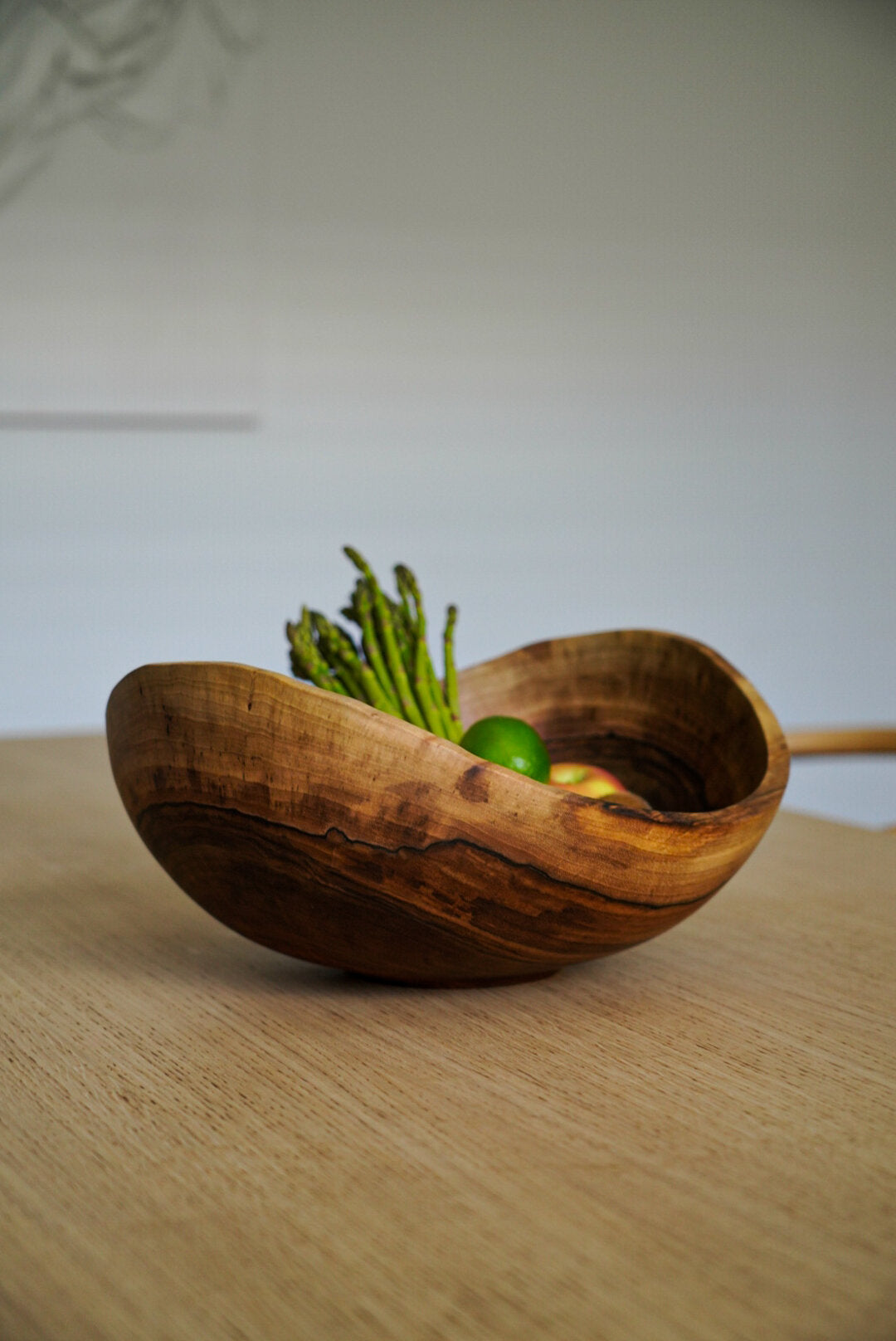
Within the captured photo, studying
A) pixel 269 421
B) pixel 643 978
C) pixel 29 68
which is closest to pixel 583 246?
pixel 269 421

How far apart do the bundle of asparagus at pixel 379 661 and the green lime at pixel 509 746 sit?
0.13 m

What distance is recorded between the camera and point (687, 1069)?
64 cm

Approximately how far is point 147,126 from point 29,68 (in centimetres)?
26

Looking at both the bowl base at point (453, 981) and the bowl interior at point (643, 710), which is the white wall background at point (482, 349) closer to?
the bowl interior at point (643, 710)

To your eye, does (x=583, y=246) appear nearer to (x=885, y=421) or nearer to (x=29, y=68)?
(x=885, y=421)

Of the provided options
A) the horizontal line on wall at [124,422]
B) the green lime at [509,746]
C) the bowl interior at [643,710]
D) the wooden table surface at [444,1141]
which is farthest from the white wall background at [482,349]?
the green lime at [509,746]

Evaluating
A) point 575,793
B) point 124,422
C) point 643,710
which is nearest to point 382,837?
point 575,793

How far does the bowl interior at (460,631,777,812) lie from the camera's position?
867 millimetres

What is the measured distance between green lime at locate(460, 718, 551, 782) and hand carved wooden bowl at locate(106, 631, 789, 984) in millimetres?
112

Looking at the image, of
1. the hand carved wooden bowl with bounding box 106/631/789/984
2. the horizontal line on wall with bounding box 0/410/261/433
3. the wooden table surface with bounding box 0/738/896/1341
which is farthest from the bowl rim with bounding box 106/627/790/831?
the horizontal line on wall with bounding box 0/410/261/433

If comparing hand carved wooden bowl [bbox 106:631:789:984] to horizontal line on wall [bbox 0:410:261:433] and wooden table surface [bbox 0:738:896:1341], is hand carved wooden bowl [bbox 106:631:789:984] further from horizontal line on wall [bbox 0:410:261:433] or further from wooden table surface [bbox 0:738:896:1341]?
horizontal line on wall [bbox 0:410:261:433]

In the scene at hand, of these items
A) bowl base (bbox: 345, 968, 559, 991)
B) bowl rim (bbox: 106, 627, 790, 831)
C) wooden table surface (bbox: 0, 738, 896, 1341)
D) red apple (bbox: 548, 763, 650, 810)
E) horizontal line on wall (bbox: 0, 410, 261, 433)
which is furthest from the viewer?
horizontal line on wall (bbox: 0, 410, 261, 433)

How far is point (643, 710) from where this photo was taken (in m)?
0.97

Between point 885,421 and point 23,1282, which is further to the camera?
point 885,421
